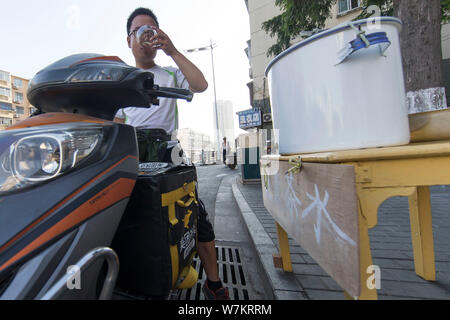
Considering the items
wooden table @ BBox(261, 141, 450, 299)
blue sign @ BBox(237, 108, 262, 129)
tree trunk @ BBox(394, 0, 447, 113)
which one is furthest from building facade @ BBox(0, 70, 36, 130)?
wooden table @ BBox(261, 141, 450, 299)

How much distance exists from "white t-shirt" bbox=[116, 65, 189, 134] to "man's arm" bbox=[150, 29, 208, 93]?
0.14m

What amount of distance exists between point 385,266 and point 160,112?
6.63 feet

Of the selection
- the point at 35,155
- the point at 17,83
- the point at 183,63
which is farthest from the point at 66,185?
the point at 17,83

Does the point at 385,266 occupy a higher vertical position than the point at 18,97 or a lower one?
lower

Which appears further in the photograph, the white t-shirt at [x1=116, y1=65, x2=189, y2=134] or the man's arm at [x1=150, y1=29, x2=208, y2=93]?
the white t-shirt at [x1=116, y1=65, x2=189, y2=134]

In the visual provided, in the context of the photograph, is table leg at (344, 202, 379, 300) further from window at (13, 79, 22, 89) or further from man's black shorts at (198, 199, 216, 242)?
window at (13, 79, 22, 89)

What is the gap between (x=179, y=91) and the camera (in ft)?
3.67

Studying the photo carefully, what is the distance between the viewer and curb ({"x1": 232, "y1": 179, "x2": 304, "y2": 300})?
137 centimetres

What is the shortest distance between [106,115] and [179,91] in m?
0.38

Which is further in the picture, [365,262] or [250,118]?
[250,118]

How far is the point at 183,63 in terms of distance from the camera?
132 cm

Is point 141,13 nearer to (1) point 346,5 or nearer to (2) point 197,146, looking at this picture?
(1) point 346,5
